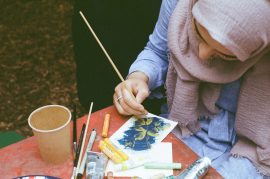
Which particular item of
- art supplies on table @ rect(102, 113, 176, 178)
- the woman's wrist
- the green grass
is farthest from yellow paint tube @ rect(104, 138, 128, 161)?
the green grass

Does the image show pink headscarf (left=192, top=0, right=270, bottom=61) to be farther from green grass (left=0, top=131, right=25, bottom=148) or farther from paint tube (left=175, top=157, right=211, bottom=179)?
green grass (left=0, top=131, right=25, bottom=148)

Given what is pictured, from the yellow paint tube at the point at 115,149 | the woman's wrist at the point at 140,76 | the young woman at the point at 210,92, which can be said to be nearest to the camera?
the yellow paint tube at the point at 115,149

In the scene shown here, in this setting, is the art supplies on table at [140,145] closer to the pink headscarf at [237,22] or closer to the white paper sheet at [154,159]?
the white paper sheet at [154,159]

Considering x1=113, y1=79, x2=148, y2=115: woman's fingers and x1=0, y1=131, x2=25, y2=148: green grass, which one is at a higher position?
x1=113, y1=79, x2=148, y2=115: woman's fingers

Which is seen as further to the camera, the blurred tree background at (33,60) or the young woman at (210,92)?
the blurred tree background at (33,60)

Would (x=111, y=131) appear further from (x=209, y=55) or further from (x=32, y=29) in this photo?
(x=32, y=29)

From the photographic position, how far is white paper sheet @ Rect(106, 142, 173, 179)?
101 cm

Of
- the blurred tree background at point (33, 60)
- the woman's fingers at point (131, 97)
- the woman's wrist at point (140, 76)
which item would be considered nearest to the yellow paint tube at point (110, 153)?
the woman's fingers at point (131, 97)

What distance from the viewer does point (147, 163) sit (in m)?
1.03

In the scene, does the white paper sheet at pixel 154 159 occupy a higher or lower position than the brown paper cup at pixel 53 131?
lower

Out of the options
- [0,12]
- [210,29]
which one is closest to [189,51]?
[210,29]

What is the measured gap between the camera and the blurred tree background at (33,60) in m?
2.72

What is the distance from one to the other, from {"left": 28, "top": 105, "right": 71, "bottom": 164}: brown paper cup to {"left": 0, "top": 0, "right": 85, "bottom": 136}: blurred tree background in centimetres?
149

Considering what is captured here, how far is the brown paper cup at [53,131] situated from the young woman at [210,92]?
0.77ft
